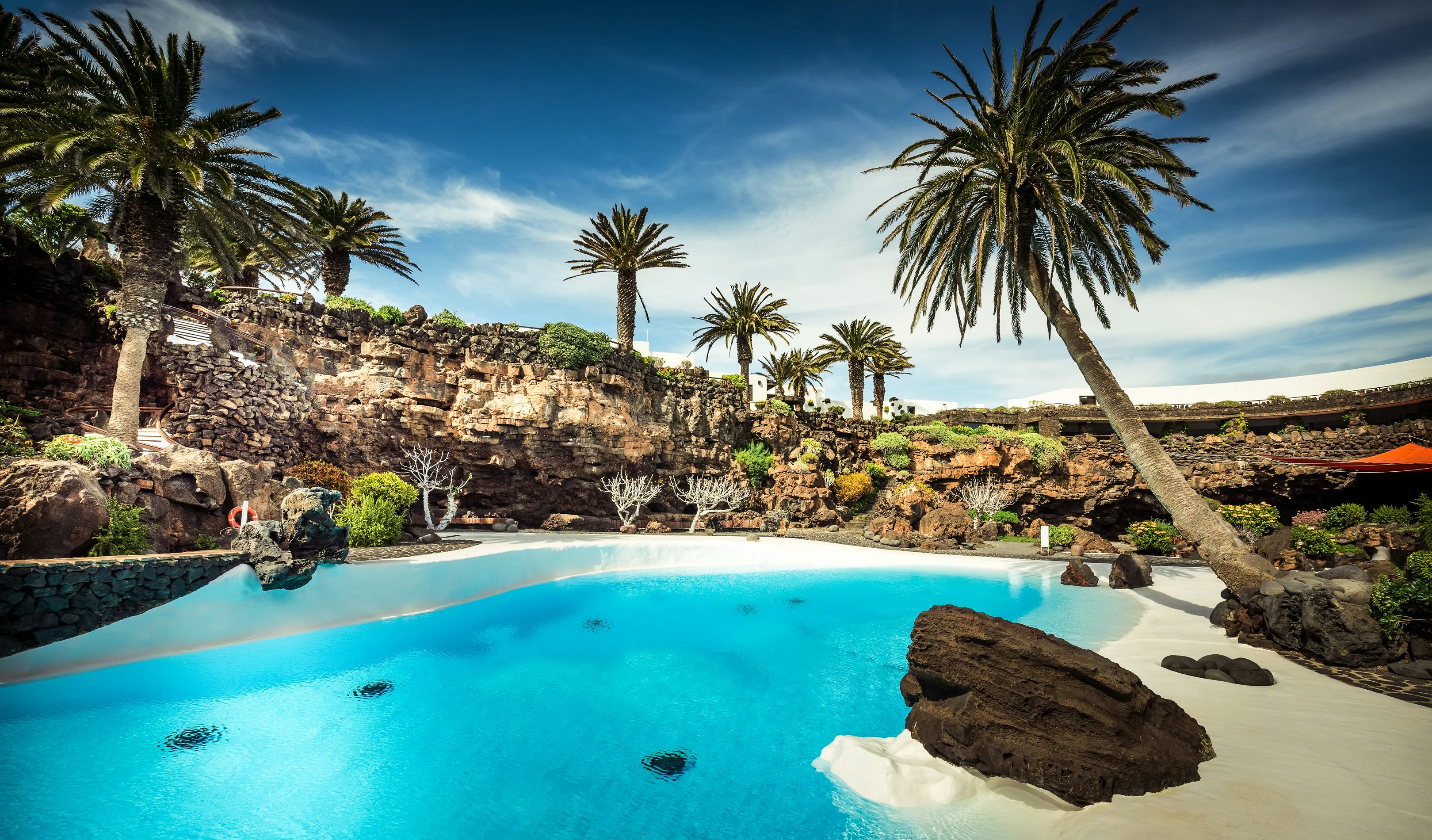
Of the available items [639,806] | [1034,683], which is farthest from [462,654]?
[1034,683]

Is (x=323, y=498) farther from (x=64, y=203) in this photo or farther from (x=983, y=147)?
(x=983, y=147)

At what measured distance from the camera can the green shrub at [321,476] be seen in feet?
54.2

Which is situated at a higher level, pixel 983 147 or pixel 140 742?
pixel 983 147

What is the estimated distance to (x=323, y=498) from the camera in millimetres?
11781

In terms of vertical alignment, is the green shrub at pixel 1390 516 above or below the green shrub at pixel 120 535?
below

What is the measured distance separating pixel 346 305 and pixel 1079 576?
91.0 feet

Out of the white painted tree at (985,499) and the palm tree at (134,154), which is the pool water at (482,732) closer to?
the palm tree at (134,154)

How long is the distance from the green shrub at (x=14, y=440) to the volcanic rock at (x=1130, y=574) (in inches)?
1022

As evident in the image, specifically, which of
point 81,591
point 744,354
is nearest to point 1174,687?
point 81,591

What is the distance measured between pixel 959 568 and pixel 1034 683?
44.8 ft

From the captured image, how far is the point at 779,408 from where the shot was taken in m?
30.8

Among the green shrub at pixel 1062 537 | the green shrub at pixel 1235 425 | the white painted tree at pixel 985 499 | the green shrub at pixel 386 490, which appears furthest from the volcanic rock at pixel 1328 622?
the green shrub at pixel 1235 425

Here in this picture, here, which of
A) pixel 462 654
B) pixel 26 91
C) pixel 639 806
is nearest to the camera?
pixel 639 806

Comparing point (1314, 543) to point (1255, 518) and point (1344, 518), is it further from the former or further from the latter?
point (1344, 518)
